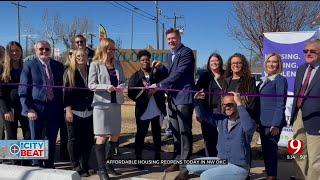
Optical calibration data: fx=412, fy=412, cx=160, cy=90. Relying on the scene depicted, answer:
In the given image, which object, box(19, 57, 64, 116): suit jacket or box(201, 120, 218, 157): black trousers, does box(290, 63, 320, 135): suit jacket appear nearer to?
box(201, 120, 218, 157): black trousers

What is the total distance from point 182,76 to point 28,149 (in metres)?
2.37

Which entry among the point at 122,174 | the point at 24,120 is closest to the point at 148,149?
the point at 122,174

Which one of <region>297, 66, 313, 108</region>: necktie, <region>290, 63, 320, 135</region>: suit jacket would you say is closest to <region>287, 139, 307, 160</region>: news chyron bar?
<region>290, 63, 320, 135</region>: suit jacket

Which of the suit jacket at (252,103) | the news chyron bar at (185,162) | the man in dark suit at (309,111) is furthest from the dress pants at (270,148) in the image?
the news chyron bar at (185,162)

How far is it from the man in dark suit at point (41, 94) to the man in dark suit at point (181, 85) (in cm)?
137

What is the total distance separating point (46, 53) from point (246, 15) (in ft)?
39.7

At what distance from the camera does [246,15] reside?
16.4m

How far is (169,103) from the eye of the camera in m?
6.09

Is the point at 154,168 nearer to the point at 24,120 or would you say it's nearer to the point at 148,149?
the point at 148,149

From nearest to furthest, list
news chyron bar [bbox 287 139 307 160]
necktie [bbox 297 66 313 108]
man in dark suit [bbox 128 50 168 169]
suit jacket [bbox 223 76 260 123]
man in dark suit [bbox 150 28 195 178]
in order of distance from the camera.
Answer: necktie [bbox 297 66 313 108], news chyron bar [bbox 287 139 307 160], suit jacket [bbox 223 76 260 123], man in dark suit [bbox 150 28 195 178], man in dark suit [bbox 128 50 168 169]

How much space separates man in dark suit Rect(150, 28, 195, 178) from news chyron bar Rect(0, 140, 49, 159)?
5.67ft

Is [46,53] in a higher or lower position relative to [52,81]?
higher

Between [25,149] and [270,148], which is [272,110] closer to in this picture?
[270,148]

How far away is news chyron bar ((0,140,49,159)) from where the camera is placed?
18.6 feet
